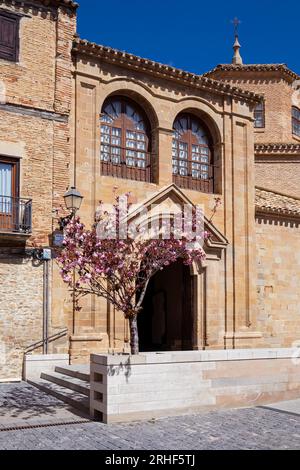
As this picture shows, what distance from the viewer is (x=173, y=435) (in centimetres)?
803

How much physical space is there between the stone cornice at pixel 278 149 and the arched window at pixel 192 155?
695 cm

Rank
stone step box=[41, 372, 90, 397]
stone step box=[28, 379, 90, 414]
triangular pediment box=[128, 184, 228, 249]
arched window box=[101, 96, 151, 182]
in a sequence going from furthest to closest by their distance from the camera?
1. arched window box=[101, 96, 151, 182]
2. triangular pediment box=[128, 184, 228, 249]
3. stone step box=[41, 372, 90, 397]
4. stone step box=[28, 379, 90, 414]

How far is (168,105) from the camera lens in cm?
1686

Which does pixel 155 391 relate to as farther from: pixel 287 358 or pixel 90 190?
pixel 90 190

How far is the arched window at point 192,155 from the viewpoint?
56.4 ft

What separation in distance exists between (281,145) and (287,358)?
14998 mm

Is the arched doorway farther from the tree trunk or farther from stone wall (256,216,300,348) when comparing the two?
the tree trunk

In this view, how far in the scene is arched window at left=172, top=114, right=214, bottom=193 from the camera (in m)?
17.2

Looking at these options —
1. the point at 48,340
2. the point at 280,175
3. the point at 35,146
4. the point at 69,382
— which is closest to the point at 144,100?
the point at 35,146

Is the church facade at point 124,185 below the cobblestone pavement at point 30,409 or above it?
above

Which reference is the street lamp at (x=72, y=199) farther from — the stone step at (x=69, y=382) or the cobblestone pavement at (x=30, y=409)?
the cobblestone pavement at (x=30, y=409)

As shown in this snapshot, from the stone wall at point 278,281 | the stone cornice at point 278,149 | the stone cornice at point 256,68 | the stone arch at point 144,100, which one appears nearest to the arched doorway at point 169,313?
the stone wall at point 278,281

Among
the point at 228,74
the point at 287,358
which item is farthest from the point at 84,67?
the point at 228,74

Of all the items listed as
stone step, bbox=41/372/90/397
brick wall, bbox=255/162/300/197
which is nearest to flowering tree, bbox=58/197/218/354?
stone step, bbox=41/372/90/397
